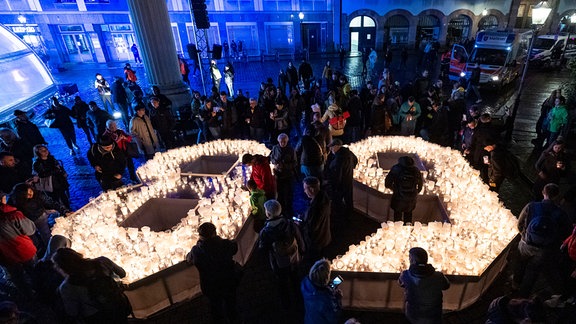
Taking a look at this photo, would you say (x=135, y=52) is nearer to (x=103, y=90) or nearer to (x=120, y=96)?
(x=103, y=90)

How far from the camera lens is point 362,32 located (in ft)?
102

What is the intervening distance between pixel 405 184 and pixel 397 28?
29875 mm

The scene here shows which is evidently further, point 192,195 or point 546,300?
point 192,195

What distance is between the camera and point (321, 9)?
1183 inches

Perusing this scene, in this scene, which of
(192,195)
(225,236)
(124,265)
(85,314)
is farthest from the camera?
(192,195)

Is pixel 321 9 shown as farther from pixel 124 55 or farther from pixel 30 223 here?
pixel 30 223

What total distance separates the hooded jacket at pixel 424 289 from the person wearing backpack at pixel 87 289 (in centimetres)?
314

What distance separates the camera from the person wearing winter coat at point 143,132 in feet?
27.2

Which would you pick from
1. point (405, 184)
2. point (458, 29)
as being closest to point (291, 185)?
point (405, 184)

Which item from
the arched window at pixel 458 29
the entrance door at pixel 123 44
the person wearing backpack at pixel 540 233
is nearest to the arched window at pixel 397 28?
the arched window at pixel 458 29

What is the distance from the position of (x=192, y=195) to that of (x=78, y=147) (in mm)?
7051

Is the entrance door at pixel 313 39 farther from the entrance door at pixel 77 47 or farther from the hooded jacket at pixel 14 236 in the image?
the hooded jacket at pixel 14 236

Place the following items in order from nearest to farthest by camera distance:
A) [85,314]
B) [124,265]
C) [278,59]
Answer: [85,314]
[124,265]
[278,59]

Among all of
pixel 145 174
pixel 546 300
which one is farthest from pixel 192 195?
pixel 546 300
